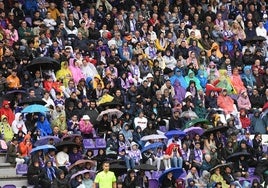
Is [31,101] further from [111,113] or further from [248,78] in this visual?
[248,78]

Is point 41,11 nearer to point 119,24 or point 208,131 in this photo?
point 119,24

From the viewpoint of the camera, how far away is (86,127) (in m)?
31.7

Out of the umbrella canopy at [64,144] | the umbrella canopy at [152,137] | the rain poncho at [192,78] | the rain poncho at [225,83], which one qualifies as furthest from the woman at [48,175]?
the rain poncho at [225,83]

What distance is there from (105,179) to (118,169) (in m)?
0.96

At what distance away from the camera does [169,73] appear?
119ft

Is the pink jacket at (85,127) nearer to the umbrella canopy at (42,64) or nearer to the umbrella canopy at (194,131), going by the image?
the umbrella canopy at (42,64)

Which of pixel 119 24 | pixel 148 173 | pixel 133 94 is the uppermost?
pixel 119 24

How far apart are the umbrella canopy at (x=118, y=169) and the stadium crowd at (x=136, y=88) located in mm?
62

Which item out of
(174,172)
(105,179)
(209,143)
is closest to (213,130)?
(209,143)

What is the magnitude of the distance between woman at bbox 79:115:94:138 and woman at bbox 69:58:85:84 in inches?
109

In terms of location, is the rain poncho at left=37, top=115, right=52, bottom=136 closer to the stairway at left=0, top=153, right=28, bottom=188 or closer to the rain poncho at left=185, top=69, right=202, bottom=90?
the stairway at left=0, top=153, right=28, bottom=188

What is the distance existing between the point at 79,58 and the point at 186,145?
5454mm

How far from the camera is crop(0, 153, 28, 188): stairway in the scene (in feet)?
95.9

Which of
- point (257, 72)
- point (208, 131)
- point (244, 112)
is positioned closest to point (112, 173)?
point (208, 131)
